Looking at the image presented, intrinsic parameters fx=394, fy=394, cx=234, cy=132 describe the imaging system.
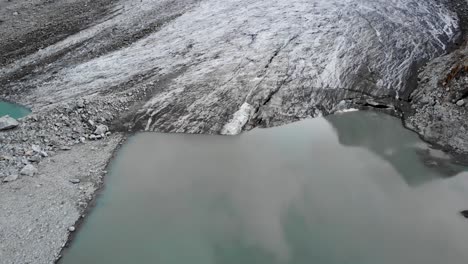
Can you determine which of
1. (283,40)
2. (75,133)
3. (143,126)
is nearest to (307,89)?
(283,40)

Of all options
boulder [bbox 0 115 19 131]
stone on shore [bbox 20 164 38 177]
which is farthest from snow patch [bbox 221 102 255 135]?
boulder [bbox 0 115 19 131]

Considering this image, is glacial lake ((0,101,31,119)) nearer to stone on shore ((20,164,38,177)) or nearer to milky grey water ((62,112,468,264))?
stone on shore ((20,164,38,177))

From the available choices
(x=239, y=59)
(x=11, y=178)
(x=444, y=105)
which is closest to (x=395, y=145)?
(x=444, y=105)

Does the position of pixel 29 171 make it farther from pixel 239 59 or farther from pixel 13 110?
pixel 239 59

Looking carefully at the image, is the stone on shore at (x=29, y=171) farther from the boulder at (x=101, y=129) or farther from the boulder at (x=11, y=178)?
the boulder at (x=101, y=129)

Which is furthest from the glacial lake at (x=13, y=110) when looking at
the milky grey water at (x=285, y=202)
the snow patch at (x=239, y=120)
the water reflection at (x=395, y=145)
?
the water reflection at (x=395, y=145)

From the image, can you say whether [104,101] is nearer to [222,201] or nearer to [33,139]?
[33,139]
